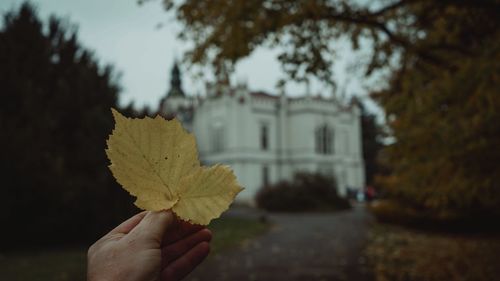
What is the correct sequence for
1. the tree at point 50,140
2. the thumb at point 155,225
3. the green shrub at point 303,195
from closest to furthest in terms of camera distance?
1. the thumb at point 155,225
2. the tree at point 50,140
3. the green shrub at point 303,195

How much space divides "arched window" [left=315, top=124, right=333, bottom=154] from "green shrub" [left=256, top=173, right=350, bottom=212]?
7469 millimetres

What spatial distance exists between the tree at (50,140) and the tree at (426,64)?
16.6 ft

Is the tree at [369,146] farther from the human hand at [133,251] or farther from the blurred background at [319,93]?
the human hand at [133,251]

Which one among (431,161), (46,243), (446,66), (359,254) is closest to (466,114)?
(431,161)

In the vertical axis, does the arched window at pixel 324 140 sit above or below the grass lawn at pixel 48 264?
above

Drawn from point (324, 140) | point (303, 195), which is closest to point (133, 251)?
point (303, 195)

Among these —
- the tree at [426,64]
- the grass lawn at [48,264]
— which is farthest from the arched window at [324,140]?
the tree at [426,64]

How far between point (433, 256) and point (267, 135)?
79.9ft

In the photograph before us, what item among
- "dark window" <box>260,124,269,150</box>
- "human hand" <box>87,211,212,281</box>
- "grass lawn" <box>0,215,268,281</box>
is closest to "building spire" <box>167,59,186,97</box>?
"dark window" <box>260,124,269,150</box>

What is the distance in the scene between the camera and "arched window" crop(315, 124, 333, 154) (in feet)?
109

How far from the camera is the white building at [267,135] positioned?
31406 millimetres

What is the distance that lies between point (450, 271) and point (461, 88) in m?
5.14

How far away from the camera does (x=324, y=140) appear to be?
33625mm

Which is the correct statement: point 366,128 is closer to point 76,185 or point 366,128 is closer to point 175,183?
point 76,185
